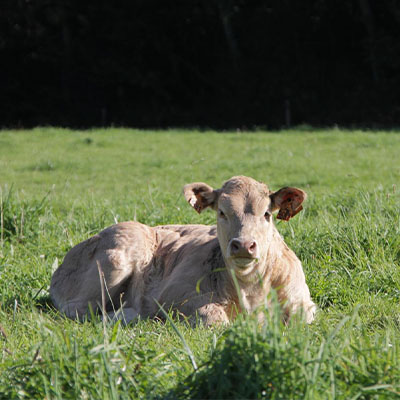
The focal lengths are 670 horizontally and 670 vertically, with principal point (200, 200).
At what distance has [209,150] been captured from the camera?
59.2 ft

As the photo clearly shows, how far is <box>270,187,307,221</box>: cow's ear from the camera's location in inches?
212

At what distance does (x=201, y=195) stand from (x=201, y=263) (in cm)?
62

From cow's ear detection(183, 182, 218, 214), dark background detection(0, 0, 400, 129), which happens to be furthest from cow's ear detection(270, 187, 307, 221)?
dark background detection(0, 0, 400, 129)

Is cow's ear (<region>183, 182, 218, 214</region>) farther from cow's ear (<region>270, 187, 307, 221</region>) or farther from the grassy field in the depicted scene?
the grassy field

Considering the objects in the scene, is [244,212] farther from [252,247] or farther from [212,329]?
[212,329]

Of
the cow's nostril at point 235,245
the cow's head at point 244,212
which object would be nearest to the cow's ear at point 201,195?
the cow's head at point 244,212

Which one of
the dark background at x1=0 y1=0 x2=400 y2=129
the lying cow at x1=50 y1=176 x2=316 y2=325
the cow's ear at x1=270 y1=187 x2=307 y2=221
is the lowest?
the lying cow at x1=50 y1=176 x2=316 y2=325

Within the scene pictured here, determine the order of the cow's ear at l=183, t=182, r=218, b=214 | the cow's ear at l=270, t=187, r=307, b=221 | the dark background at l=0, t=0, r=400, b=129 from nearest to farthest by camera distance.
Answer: the cow's ear at l=270, t=187, r=307, b=221, the cow's ear at l=183, t=182, r=218, b=214, the dark background at l=0, t=0, r=400, b=129

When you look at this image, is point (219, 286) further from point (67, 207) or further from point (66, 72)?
point (66, 72)

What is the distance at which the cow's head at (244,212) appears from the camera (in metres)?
4.82

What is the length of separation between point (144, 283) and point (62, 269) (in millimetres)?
821

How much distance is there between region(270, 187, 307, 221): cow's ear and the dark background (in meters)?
24.9

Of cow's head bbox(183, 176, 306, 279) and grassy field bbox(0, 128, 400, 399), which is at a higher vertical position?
cow's head bbox(183, 176, 306, 279)

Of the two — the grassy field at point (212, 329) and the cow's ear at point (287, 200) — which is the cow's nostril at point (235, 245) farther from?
the cow's ear at point (287, 200)
